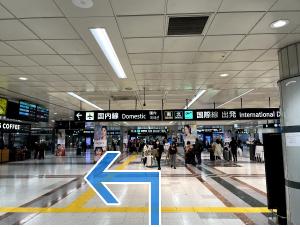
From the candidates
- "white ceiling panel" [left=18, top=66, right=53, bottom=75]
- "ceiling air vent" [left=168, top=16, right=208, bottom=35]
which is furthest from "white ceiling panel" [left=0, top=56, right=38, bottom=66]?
"ceiling air vent" [left=168, top=16, right=208, bottom=35]

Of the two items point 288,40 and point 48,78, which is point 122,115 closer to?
point 48,78

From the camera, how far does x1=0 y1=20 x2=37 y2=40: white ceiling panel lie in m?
4.11

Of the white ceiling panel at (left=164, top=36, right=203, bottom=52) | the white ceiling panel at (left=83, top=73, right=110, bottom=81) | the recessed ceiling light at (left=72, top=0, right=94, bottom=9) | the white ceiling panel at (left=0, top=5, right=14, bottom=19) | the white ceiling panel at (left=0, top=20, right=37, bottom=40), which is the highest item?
the white ceiling panel at (left=83, top=73, right=110, bottom=81)

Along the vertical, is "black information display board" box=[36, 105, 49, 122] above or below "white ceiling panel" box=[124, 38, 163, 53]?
below

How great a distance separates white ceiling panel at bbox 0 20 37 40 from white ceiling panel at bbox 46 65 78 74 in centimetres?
183

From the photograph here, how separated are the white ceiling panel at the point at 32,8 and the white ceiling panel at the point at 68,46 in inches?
40.8

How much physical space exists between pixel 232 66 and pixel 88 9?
4.10 meters

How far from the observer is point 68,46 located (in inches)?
202

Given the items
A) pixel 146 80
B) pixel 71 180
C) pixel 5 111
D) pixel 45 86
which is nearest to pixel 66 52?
pixel 146 80

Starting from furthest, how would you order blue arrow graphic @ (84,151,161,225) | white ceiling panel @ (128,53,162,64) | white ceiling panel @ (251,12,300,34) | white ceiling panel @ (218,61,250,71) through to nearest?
white ceiling panel @ (218,61,250,71) → white ceiling panel @ (128,53,162,64) → white ceiling panel @ (251,12,300,34) → blue arrow graphic @ (84,151,161,225)

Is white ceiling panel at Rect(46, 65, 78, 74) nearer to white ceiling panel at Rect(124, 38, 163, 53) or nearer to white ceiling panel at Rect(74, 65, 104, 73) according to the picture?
white ceiling panel at Rect(74, 65, 104, 73)

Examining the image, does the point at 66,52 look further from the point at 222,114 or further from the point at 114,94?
the point at 222,114

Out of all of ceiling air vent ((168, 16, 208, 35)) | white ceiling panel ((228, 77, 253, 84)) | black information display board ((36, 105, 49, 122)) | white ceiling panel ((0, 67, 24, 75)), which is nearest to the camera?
ceiling air vent ((168, 16, 208, 35))

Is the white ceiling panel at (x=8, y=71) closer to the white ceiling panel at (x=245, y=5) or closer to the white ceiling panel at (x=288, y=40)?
the white ceiling panel at (x=245, y=5)
